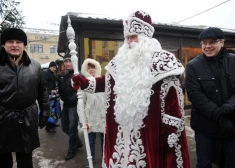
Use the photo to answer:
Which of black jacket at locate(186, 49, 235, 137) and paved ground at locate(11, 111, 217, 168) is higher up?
black jacket at locate(186, 49, 235, 137)

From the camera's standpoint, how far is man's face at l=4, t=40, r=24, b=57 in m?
2.41

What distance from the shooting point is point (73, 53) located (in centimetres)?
245

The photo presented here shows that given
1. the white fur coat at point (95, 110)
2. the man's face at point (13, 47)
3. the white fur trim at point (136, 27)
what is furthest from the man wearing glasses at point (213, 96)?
the man's face at point (13, 47)

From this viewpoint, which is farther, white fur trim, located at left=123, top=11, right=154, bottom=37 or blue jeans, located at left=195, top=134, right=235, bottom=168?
blue jeans, located at left=195, top=134, right=235, bottom=168

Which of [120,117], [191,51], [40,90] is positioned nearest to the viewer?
[120,117]

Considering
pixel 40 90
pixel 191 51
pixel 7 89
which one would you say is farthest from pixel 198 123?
pixel 191 51

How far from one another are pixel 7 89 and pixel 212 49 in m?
2.34

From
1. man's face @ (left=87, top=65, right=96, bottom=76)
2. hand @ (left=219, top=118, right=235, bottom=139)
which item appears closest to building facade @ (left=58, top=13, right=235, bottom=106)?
man's face @ (left=87, top=65, right=96, bottom=76)

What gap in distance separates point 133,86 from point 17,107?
1394 millimetres

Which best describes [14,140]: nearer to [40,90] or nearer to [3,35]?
[40,90]

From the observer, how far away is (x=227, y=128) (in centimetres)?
213


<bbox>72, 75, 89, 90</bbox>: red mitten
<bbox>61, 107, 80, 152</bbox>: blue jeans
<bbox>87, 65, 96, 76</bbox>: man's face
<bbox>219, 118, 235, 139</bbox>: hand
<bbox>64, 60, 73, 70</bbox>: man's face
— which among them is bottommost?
<bbox>61, 107, 80, 152</bbox>: blue jeans

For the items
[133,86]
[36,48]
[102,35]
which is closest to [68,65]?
[133,86]

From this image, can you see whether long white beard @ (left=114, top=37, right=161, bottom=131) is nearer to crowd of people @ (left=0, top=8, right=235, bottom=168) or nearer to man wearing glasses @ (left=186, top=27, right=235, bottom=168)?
crowd of people @ (left=0, top=8, right=235, bottom=168)
